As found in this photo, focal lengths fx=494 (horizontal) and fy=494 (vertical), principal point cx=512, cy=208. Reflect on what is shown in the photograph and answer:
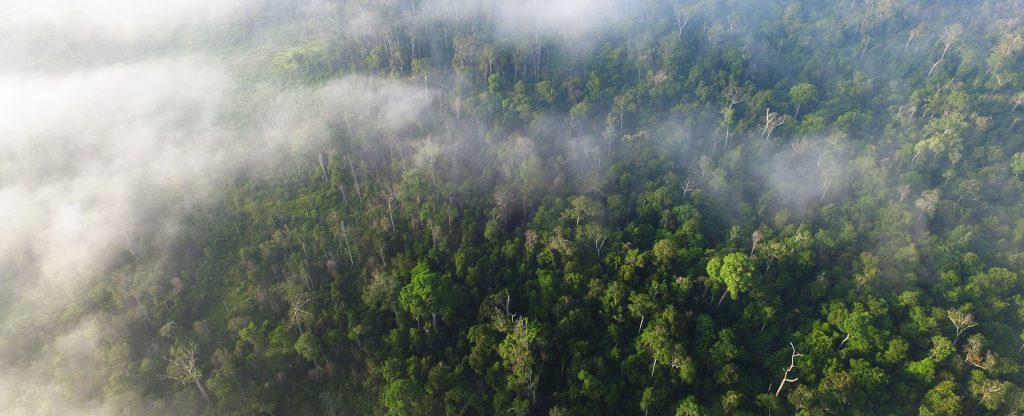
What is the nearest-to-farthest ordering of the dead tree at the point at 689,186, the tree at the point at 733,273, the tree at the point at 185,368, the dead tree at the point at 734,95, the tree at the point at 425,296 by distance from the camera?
the tree at the point at 185,368 → the tree at the point at 425,296 → the tree at the point at 733,273 → the dead tree at the point at 689,186 → the dead tree at the point at 734,95

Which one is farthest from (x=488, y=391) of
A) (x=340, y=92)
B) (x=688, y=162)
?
(x=340, y=92)

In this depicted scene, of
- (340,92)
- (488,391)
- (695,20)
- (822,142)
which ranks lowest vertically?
(488,391)

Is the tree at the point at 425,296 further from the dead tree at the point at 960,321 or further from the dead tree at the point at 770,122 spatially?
the dead tree at the point at 770,122

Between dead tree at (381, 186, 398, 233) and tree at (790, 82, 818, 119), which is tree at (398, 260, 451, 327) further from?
tree at (790, 82, 818, 119)

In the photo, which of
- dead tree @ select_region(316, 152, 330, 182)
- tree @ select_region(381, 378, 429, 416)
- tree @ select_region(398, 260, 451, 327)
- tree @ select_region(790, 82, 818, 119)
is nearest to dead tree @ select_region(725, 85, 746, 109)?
tree @ select_region(790, 82, 818, 119)

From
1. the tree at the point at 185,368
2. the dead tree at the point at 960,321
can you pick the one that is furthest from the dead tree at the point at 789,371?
the tree at the point at 185,368

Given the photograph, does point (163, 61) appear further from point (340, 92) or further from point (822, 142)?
point (822, 142)
